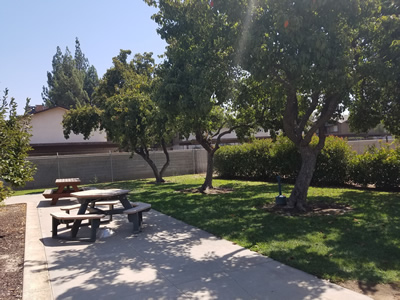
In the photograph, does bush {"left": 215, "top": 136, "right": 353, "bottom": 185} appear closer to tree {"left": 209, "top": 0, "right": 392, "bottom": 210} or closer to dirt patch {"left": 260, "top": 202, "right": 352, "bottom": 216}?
dirt patch {"left": 260, "top": 202, "right": 352, "bottom": 216}

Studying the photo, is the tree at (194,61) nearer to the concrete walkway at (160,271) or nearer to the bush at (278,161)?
the concrete walkway at (160,271)

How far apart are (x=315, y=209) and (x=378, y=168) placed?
4.80 m

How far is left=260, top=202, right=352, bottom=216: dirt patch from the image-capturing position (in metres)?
8.89

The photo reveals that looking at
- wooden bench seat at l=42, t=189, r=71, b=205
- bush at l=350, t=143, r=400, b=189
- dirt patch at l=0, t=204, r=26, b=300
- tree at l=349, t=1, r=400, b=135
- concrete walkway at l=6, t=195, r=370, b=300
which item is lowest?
concrete walkway at l=6, t=195, r=370, b=300

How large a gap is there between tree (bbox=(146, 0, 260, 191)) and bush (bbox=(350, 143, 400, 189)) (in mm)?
6508

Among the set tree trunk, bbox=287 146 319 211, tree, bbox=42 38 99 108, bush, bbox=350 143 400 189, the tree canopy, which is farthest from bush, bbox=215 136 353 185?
tree, bbox=42 38 99 108

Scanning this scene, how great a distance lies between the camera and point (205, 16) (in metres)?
8.92

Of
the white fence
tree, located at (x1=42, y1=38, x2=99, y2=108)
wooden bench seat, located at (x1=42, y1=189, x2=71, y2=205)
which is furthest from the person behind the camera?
tree, located at (x1=42, y1=38, x2=99, y2=108)

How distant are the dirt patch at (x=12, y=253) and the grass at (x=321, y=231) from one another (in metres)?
3.57

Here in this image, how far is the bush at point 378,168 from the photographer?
40.5 ft

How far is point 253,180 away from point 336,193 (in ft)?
23.1

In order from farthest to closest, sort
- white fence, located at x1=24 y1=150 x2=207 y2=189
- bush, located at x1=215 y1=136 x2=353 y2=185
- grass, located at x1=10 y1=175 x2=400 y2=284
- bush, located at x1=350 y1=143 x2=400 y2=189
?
white fence, located at x1=24 y1=150 x2=207 y2=189, bush, located at x1=215 y1=136 x2=353 y2=185, bush, located at x1=350 y1=143 x2=400 y2=189, grass, located at x1=10 y1=175 x2=400 y2=284

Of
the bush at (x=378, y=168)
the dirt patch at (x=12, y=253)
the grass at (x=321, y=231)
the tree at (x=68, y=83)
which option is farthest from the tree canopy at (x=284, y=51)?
the tree at (x=68, y=83)

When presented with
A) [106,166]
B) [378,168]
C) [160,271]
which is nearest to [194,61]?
[160,271]
